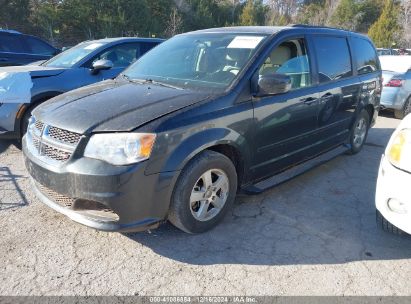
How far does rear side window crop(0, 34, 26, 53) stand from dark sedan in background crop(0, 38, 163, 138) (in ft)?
9.47

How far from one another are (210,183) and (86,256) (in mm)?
1137

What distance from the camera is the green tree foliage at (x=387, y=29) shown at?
112 ft

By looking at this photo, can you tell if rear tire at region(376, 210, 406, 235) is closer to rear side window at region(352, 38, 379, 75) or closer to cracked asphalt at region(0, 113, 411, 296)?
cracked asphalt at region(0, 113, 411, 296)

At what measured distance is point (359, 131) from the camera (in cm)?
546

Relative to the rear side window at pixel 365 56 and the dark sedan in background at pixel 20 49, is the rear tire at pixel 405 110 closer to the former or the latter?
the rear side window at pixel 365 56

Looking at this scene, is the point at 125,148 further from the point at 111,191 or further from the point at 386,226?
the point at 386,226

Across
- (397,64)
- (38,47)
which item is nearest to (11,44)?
(38,47)

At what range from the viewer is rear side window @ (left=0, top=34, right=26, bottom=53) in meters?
8.23

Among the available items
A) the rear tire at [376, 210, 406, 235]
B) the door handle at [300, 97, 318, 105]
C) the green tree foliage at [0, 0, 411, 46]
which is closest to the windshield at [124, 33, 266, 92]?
the door handle at [300, 97, 318, 105]

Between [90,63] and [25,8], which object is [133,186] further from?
[25,8]

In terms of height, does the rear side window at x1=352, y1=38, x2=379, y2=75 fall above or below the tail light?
above

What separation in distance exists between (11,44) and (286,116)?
290 inches

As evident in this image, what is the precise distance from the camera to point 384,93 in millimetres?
8086

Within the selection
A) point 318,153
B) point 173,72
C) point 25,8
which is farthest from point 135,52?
point 25,8
